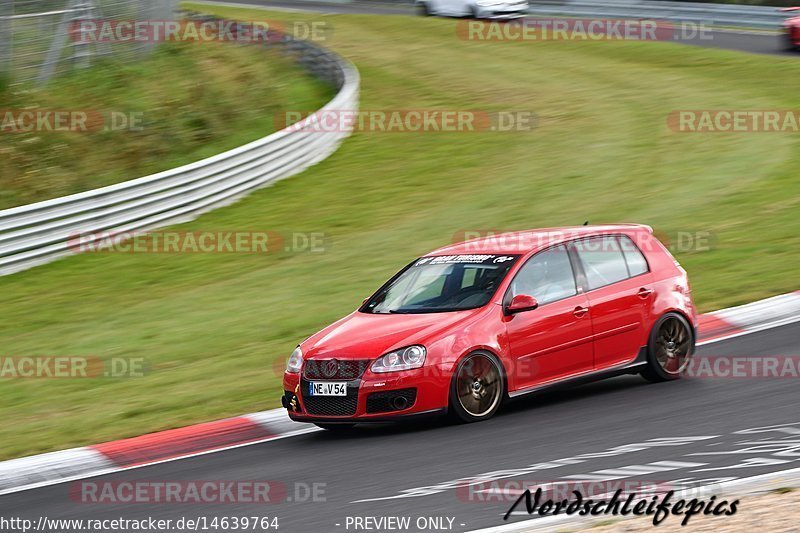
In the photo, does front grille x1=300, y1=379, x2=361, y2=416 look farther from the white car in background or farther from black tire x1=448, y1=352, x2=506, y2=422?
the white car in background

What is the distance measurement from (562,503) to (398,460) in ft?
6.31

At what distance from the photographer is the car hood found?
9.51 m

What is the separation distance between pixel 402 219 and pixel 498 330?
33.7ft

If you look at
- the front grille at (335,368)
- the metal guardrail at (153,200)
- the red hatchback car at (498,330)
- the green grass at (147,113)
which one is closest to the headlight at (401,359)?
the red hatchback car at (498,330)

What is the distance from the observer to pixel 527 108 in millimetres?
28547

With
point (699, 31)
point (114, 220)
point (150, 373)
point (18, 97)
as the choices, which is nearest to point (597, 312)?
point (150, 373)

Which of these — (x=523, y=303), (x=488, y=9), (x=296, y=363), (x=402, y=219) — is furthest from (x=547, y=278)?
(x=488, y=9)

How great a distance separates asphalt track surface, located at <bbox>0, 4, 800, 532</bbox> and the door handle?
2.40 feet

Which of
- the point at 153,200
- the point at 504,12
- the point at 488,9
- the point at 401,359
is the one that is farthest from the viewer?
the point at 488,9

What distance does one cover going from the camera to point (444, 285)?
10.3m

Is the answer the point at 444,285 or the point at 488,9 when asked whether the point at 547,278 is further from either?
the point at 488,9

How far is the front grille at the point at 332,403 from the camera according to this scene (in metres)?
9.52

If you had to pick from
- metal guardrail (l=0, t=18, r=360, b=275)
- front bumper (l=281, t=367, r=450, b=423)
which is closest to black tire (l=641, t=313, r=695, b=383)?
front bumper (l=281, t=367, r=450, b=423)

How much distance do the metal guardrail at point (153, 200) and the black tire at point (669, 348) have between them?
1038cm
